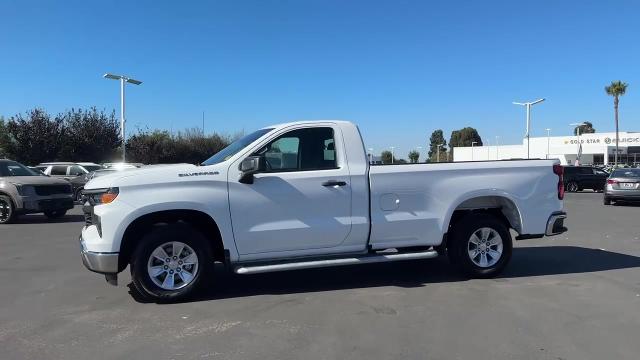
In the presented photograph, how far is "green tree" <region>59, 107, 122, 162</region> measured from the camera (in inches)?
1564

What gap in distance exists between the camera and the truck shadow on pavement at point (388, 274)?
6941mm

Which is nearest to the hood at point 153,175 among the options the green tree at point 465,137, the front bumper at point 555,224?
the front bumper at point 555,224

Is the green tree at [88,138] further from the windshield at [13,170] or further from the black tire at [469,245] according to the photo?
the black tire at [469,245]

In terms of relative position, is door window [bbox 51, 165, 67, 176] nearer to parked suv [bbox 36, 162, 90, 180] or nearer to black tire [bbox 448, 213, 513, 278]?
parked suv [bbox 36, 162, 90, 180]

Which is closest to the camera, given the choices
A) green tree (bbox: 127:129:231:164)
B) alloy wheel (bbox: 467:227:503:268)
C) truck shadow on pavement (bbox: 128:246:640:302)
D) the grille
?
truck shadow on pavement (bbox: 128:246:640:302)

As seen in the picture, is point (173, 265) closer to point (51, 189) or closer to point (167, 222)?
point (167, 222)

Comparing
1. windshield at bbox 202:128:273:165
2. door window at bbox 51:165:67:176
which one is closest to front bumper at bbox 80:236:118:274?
windshield at bbox 202:128:273:165

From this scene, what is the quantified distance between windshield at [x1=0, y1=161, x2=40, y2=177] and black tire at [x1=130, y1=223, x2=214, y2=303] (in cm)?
1130

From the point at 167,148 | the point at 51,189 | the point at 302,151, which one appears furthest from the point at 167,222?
the point at 167,148

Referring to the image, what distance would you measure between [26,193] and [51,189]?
733 mm

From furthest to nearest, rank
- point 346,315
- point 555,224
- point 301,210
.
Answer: point 555,224
point 301,210
point 346,315

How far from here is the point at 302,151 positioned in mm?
6836

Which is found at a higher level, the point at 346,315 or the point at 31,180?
the point at 31,180

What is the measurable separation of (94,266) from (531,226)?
5.58 metres
